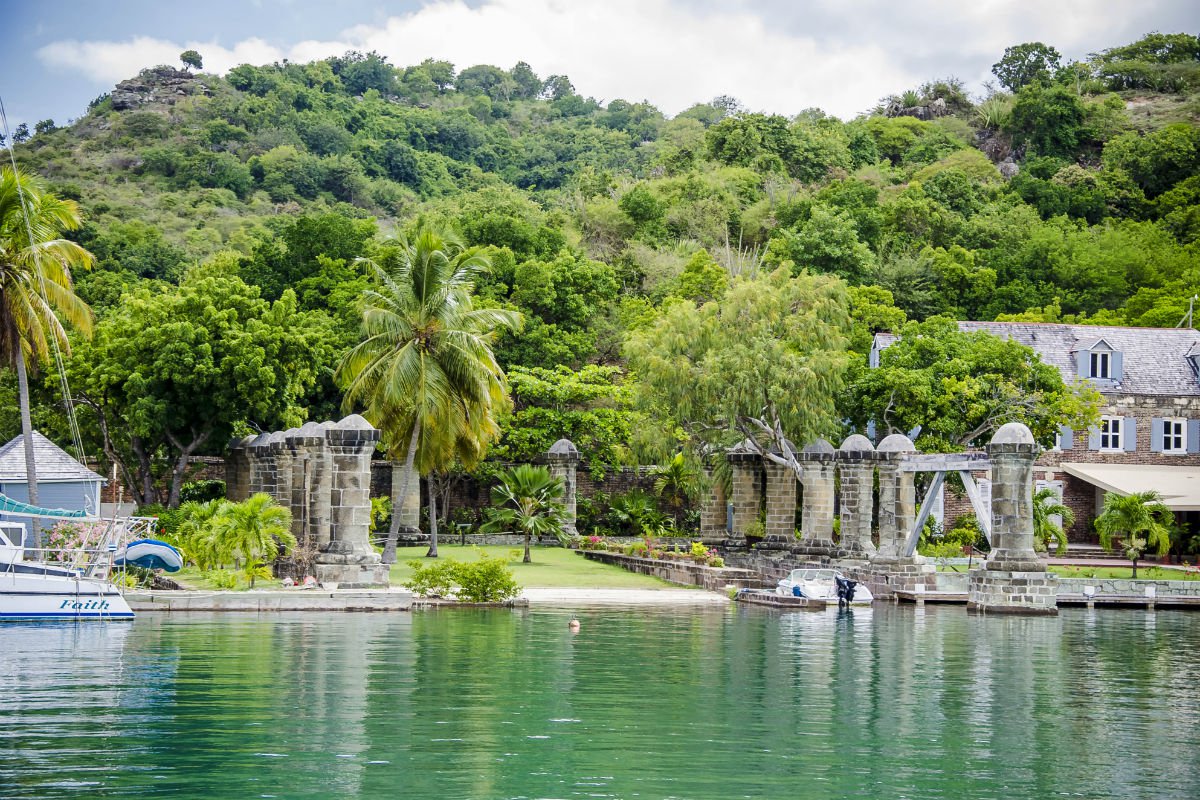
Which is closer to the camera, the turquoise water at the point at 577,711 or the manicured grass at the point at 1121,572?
the turquoise water at the point at 577,711

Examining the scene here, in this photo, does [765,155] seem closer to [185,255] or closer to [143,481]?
[185,255]

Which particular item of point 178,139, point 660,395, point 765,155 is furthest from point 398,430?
point 178,139

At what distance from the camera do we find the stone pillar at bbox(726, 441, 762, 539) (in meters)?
44.7

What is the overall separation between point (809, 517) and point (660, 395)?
18.2 feet

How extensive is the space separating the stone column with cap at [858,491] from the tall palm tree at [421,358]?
9.70m

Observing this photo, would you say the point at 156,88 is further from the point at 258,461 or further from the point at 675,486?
the point at 258,461

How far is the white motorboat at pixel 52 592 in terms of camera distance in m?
24.7

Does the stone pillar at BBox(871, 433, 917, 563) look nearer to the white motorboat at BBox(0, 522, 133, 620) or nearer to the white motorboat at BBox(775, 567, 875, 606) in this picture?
the white motorboat at BBox(775, 567, 875, 606)

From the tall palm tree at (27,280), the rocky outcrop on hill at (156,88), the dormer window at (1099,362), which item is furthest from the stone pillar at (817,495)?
the rocky outcrop on hill at (156,88)

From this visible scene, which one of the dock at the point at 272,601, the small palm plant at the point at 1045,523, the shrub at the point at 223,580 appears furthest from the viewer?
the small palm plant at the point at 1045,523

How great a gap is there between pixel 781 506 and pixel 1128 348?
18.4 metres

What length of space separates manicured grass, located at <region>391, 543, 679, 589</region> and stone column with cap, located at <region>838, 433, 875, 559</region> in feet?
17.6

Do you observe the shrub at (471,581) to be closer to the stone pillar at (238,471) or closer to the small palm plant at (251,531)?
the small palm plant at (251,531)

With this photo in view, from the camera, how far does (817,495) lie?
38281 millimetres
